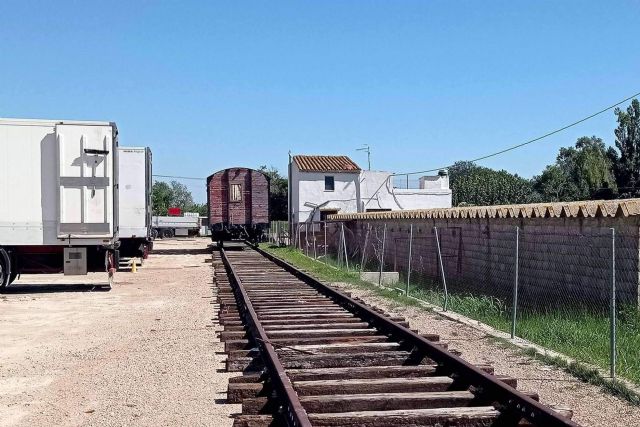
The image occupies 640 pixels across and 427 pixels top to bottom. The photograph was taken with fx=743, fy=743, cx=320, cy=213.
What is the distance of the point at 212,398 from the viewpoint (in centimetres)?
719

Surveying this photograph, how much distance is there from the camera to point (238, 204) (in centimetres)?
4050

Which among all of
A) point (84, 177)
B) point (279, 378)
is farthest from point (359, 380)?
point (84, 177)

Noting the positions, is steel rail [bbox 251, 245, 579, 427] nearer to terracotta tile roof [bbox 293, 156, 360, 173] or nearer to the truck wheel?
the truck wheel

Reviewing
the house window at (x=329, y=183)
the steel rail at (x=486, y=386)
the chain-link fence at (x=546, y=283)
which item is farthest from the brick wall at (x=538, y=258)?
the house window at (x=329, y=183)

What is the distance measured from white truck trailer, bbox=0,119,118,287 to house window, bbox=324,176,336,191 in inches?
1522

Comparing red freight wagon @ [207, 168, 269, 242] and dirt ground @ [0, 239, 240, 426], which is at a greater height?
red freight wagon @ [207, 168, 269, 242]

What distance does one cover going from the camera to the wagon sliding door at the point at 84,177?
17.0m

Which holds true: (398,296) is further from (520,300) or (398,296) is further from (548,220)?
(548,220)

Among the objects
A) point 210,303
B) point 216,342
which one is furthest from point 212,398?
point 210,303

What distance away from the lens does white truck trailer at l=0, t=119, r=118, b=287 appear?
1698 cm

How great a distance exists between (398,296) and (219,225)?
974 inches

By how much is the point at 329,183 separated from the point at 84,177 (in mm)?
39246

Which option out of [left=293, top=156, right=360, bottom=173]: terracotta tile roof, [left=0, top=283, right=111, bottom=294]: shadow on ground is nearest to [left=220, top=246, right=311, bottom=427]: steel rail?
[left=0, top=283, right=111, bottom=294]: shadow on ground

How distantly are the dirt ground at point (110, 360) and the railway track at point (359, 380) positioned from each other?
49cm
